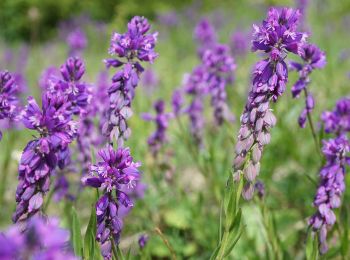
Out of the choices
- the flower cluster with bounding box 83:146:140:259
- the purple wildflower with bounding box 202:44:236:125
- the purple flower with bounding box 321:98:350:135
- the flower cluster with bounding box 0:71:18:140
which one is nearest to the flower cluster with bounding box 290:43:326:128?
the purple flower with bounding box 321:98:350:135

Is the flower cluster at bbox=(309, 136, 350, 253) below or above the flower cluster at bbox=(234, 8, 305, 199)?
below

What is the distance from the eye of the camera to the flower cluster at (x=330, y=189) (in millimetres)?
2860

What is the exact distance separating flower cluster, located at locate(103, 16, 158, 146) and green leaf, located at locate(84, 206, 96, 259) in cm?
65

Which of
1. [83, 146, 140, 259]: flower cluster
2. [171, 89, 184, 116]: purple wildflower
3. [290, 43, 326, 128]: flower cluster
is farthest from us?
[171, 89, 184, 116]: purple wildflower

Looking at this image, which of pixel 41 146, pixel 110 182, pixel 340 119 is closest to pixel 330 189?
pixel 340 119

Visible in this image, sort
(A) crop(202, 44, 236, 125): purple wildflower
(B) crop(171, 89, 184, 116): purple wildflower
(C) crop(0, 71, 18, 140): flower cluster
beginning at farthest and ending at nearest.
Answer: (B) crop(171, 89, 184, 116): purple wildflower
(A) crop(202, 44, 236, 125): purple wildflower
(C) crop(0, 71, 18, 140): flower cluster

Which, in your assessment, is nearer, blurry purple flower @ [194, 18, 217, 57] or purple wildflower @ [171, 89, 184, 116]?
purple wildflower @ [171, 89, 184, 116]

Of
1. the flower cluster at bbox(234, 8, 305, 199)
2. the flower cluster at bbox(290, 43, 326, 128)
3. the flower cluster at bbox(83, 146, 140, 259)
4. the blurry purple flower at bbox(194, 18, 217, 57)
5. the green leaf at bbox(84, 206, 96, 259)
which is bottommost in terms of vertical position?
the green leaf at bbox(84, 206, 96, 259)

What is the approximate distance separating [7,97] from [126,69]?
69 cm

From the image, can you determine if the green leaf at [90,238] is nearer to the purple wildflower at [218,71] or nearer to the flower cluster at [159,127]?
the flower cluster at [159,127]

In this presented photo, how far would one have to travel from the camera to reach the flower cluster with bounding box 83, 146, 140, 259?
2.25 metres

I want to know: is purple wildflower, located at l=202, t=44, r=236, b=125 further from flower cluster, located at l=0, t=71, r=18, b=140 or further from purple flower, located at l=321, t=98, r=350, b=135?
flower cluster, located at l=0, t=71, r=18, b=140

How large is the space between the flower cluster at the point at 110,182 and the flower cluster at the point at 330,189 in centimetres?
123

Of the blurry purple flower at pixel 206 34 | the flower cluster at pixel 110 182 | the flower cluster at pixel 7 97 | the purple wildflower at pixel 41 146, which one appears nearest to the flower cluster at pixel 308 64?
the flower cluster at pixel 110 182
